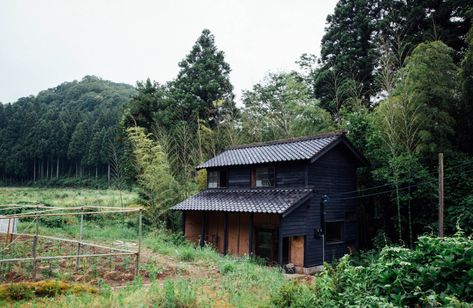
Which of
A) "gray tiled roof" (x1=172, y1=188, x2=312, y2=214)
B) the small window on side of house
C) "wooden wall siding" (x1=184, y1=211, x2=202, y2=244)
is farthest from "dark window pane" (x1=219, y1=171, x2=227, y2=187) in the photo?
the small window on side of house

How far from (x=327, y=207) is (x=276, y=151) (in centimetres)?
319

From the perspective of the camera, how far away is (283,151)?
47.1 feet

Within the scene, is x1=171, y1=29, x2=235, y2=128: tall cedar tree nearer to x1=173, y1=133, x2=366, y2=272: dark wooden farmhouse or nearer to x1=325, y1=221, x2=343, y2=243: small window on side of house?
x1=173, y1=133, x2=366, y2=272: dark wooden farmhouse

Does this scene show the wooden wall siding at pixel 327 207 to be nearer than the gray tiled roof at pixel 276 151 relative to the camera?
Yes

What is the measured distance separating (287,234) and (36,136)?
144 feet

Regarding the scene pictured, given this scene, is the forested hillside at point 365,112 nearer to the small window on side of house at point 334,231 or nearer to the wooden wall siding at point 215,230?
the small window on side of house at point 334,231

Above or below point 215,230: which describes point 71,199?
above

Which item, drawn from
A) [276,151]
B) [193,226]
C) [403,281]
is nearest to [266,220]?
[276,151]

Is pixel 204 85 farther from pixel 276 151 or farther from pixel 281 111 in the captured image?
pixel 276 151

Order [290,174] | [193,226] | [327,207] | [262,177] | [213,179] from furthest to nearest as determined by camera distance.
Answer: [213,179] → [193,226] → [262,177] → [327,207] → [290,174]

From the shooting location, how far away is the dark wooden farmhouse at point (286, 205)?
1260 cm

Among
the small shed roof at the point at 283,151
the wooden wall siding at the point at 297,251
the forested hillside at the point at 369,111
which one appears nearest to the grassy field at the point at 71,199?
the forested hillside at the point at 369,111

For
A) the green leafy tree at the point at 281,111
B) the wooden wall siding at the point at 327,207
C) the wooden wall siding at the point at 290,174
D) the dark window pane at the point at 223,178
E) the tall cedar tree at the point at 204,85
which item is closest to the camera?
the wooden wall siding at the point at 327,207

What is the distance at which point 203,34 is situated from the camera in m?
28.7
